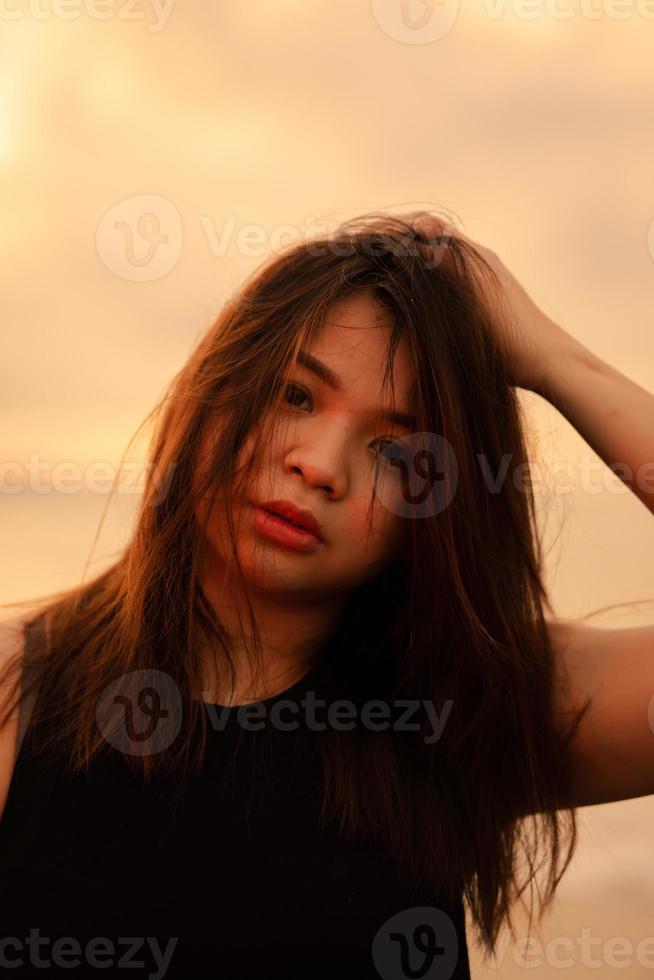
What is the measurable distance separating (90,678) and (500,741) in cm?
63

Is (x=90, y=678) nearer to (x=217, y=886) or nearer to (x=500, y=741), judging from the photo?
(x=217, y=886)

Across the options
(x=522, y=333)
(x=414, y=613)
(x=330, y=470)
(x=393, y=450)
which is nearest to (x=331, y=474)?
(x=330, y=470)

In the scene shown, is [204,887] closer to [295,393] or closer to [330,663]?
[330,663]

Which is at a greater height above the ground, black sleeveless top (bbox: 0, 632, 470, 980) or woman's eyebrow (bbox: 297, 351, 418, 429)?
woman's eyebrow (bbox: 297, 351, 418, 429)

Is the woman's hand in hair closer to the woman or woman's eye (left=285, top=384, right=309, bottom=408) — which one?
the woman

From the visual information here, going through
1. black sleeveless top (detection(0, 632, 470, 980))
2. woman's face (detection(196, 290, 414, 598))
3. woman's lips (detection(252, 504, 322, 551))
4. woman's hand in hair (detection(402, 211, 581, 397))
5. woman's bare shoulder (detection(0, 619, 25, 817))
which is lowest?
black sleeveless top (detection(0, 632, 470, 980))

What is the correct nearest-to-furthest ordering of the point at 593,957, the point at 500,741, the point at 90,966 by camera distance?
the point at 90,966, the point at 500,741, the point at 593,957

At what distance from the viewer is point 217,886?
4.65 feet

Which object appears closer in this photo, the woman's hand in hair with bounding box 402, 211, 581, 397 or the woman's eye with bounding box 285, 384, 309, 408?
the woman's eye with bounding box 285, 384, 309, 408

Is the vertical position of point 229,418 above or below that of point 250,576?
above

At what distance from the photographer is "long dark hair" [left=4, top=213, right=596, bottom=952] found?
4.94ft

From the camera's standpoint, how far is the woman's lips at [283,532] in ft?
4.70

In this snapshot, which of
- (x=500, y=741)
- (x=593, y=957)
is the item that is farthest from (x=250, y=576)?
(x=593, y=957)

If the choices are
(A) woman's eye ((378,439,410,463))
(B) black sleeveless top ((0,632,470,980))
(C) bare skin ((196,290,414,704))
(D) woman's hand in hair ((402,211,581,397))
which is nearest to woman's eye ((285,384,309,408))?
(C) bare skin ((196,290,414,704))
